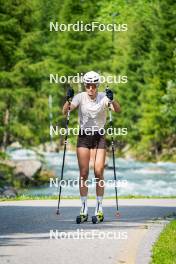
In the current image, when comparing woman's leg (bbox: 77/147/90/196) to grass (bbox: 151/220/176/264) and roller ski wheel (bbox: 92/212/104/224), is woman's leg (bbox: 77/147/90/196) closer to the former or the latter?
roller ski wheel (bbox: 92/212/104/224)

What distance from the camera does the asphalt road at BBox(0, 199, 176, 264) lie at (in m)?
9.68

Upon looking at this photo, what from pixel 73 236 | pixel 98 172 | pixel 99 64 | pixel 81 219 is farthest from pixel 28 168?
pixel 99 64

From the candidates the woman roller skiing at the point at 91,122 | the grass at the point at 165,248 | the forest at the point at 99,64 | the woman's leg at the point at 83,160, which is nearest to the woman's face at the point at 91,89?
the woman roller skiing at the point at 91,122

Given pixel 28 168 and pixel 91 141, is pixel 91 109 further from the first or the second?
pixel 28 168

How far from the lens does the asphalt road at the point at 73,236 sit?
968 centimetres

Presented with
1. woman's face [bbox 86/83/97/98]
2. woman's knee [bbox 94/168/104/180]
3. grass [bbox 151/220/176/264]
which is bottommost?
grass [bbox 151/220/176/264]

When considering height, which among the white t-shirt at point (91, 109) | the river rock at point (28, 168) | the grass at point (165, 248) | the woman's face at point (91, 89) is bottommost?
the grass at point (165, 248)

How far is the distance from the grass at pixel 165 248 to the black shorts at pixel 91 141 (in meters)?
1.71

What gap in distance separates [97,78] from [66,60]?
60.2 metres

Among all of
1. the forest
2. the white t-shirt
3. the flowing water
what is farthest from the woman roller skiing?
the forest

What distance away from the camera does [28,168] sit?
A: 41.7m

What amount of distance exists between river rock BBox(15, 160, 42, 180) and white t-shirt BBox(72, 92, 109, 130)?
91.5ft

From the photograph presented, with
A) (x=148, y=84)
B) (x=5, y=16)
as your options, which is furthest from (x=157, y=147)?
(x=5, y=16)

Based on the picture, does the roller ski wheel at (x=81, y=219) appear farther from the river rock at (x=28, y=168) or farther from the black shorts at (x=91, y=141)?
the river rock at (x=28, y=168)
